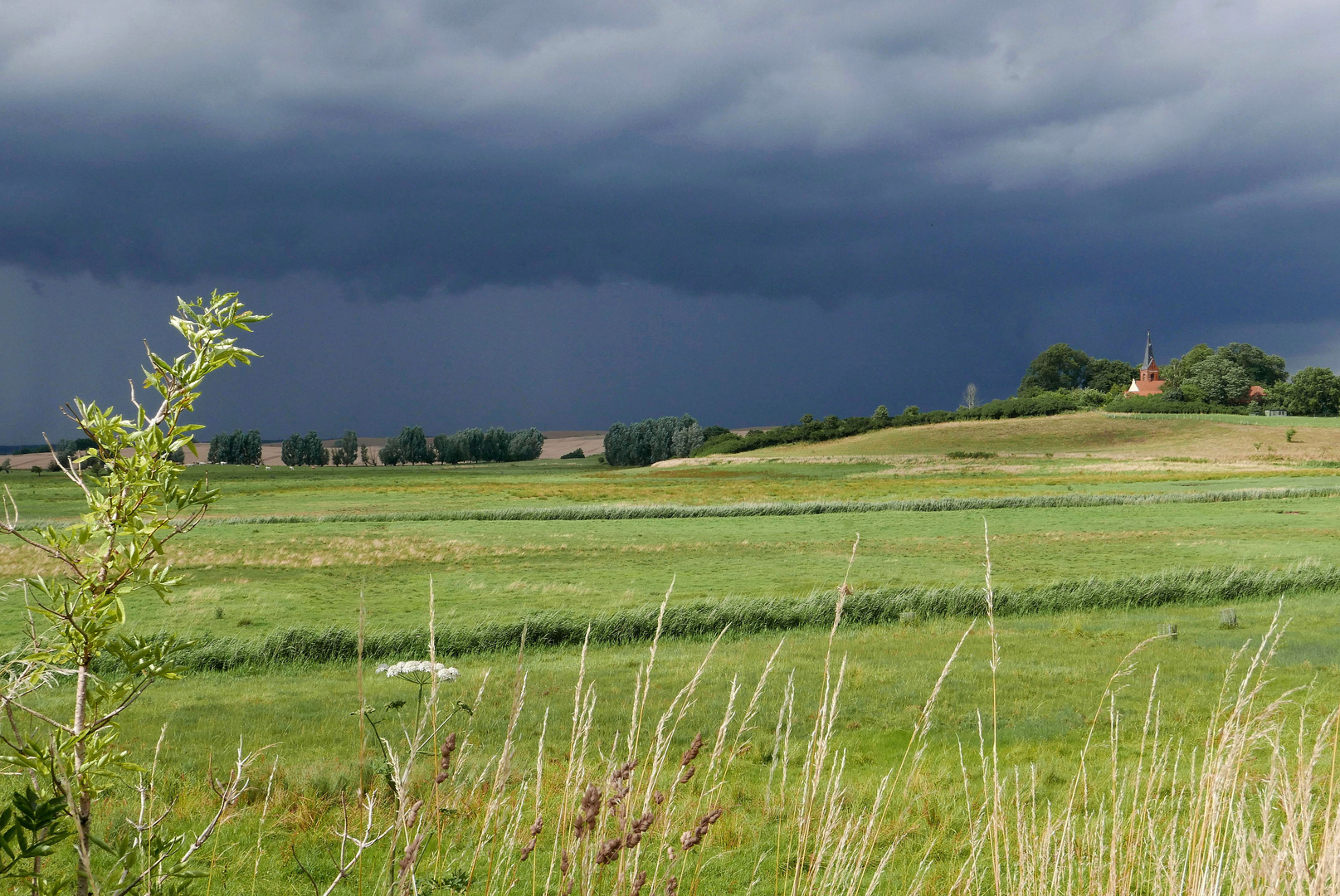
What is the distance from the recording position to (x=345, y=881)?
5.63 m

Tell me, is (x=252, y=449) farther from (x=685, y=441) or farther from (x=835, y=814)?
(x=835, y=814)

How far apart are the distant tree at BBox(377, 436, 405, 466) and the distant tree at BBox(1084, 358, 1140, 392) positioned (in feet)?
386

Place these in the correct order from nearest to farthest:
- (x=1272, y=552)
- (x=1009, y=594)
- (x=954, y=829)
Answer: (x=954, y=829)
(x=1009, y=594)
(x=1272, y=552)

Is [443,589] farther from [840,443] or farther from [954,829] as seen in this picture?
[840,443]

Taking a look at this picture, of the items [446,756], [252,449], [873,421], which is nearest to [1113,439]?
[873,421]

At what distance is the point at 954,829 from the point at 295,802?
5.37m

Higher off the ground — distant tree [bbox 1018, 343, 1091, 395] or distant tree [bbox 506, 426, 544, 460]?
distant tree [bbox 1018, 343, 1091, 395]

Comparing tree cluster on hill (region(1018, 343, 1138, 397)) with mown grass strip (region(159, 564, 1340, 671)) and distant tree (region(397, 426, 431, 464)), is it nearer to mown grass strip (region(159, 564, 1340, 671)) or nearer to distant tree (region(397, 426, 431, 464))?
distant tree (region(397, 426, 431, 464))

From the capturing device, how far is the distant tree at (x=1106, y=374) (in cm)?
14925

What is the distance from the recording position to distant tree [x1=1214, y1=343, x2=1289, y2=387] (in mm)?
132000

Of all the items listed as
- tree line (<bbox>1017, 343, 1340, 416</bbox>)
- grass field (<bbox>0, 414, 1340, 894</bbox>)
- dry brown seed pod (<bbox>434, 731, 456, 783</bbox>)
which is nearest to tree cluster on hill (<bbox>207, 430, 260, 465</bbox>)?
grass field (<bbox>0, 414, 1340, 894</bbox>)

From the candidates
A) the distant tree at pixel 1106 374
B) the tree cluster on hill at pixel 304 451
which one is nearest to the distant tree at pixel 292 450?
the tree cluster on hill at pixel 304 451

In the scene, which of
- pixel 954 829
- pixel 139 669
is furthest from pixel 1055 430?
pixel 139 669

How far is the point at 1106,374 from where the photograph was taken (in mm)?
149250
